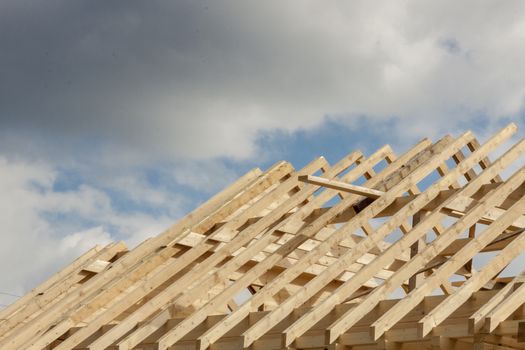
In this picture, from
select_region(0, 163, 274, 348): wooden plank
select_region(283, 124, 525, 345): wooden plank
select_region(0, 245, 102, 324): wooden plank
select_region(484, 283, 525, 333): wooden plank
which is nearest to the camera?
select_region(484, 283, 525, 333): wooden plank

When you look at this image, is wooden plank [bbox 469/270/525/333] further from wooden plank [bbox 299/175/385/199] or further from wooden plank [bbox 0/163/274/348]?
wooden plank [bbox 0/163/274/348]

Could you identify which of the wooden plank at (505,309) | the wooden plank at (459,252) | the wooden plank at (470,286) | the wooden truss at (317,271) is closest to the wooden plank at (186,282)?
the wooden truss at (317,271)

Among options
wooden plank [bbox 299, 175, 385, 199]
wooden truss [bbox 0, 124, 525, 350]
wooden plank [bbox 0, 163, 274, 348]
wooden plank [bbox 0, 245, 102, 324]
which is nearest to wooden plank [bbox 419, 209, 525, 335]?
wooden truss [bbox 0, 124, 525, 350]

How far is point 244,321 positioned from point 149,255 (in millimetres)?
3005

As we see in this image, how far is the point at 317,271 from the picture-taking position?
13812 millimetres

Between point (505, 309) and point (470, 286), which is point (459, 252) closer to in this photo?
point (470, 286)

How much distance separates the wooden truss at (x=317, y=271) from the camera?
884 cm

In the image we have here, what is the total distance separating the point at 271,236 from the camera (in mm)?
12031

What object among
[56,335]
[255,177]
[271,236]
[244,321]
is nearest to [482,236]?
[244,321]

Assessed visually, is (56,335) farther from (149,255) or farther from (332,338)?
(332,338)

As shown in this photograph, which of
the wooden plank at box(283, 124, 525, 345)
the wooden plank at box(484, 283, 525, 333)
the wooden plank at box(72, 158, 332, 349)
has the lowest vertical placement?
the wooden plank at box(484, 283, 525, 333)

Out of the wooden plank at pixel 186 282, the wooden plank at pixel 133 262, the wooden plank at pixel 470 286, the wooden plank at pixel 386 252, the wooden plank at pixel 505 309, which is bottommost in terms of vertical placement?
the wooden plank at pixel 505 309

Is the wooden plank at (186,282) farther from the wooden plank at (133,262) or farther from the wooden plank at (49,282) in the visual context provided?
the wooden plank at (49,282)

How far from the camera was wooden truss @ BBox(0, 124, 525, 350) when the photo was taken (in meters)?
8.84
